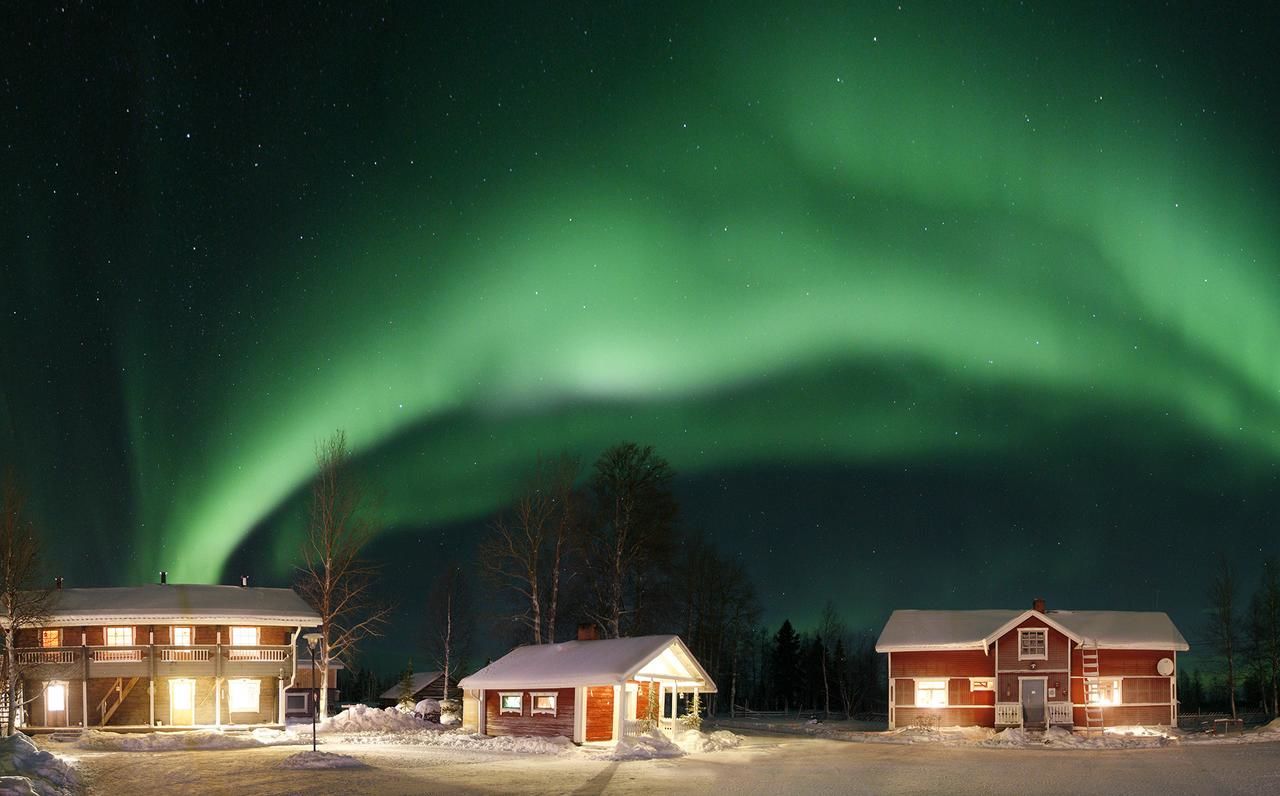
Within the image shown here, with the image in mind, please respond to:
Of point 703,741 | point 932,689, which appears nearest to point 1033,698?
point 932,689

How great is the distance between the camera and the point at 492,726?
1770 inches

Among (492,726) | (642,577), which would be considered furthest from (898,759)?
(642,577)

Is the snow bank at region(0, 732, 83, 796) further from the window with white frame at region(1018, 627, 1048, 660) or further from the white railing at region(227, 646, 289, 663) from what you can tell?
the window with white frame at region(1018, 627, 1048, 660)

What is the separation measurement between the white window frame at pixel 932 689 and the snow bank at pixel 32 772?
3867cm

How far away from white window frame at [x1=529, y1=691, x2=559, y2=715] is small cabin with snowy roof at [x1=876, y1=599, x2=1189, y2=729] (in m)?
18.9

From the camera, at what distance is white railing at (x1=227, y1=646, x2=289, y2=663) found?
47000mm

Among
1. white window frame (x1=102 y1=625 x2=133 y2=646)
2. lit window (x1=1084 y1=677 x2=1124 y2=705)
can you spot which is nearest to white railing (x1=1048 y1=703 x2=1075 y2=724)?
lit window (x1=1084 y1=677 x2=1124 y2=705)

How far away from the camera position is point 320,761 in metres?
30.7

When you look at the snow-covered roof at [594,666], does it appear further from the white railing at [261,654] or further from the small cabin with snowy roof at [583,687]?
the white railing at [261,654]

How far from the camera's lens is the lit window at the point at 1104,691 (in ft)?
177

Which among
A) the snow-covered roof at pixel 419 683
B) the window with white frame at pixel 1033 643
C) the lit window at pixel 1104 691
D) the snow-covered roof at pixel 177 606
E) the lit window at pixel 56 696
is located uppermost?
the snow-covered roof at pixel 177 606

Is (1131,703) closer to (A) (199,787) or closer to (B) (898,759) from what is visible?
(B) (898,759)

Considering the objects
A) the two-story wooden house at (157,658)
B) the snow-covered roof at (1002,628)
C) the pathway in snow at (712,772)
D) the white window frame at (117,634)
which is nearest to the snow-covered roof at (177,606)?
the two-story wooden house at (157,658)

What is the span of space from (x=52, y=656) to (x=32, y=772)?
2408cm
